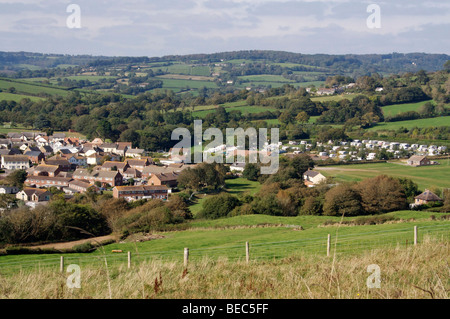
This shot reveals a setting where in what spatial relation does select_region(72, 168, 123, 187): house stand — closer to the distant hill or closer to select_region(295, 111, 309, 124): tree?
select_region(295, 111, 309, 124): tree

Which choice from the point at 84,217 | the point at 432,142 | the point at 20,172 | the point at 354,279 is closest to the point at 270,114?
the point at 432,142

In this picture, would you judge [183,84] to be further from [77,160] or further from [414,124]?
[77,160]

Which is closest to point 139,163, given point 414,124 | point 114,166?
point 114,166

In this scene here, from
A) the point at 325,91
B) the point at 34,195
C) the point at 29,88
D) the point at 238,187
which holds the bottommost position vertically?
the point at 238,187
